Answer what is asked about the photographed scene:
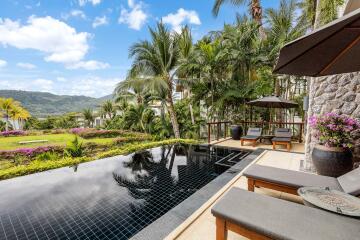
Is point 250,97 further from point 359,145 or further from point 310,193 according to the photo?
point 310,193

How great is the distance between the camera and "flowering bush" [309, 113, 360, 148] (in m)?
3.54

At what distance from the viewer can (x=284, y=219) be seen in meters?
1.76

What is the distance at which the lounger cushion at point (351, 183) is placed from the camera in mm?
2254

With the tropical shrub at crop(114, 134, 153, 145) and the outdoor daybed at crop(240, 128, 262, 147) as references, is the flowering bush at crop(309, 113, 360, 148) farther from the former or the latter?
the tropical shrub at crop(114, 134, 153, 145)

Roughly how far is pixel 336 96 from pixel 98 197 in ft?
16.9

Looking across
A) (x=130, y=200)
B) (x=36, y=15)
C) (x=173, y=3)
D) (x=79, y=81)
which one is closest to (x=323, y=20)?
(x=130, y=200)

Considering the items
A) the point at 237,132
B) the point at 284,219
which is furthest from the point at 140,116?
the point at 284,219

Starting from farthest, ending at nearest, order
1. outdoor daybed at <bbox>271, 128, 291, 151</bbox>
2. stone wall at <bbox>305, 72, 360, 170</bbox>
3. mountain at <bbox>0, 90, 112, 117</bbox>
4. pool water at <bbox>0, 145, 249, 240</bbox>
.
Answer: mountain at <bbox>0, 90, 112, 117</bbox>, outdoor daybed at <bbox>271, 128, 291, 151</bbox>, stone wall at <bbox>305, 72, 360, 170</bbox>, pool water at <bbox>0, 145, 249, 240</bbox>

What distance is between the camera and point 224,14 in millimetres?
11836

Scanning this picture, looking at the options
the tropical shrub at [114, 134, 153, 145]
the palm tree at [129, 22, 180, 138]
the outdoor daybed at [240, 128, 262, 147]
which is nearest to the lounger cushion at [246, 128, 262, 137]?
the outdoor daybed at [240, 128, 262, 147]

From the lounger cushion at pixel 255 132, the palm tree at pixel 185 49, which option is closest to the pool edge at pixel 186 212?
the lounger cushion at pixel 255 132

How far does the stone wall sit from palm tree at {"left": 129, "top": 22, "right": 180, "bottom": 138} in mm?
8009

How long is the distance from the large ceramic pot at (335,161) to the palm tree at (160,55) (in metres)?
8.60

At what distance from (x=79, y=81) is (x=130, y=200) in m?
60.4
